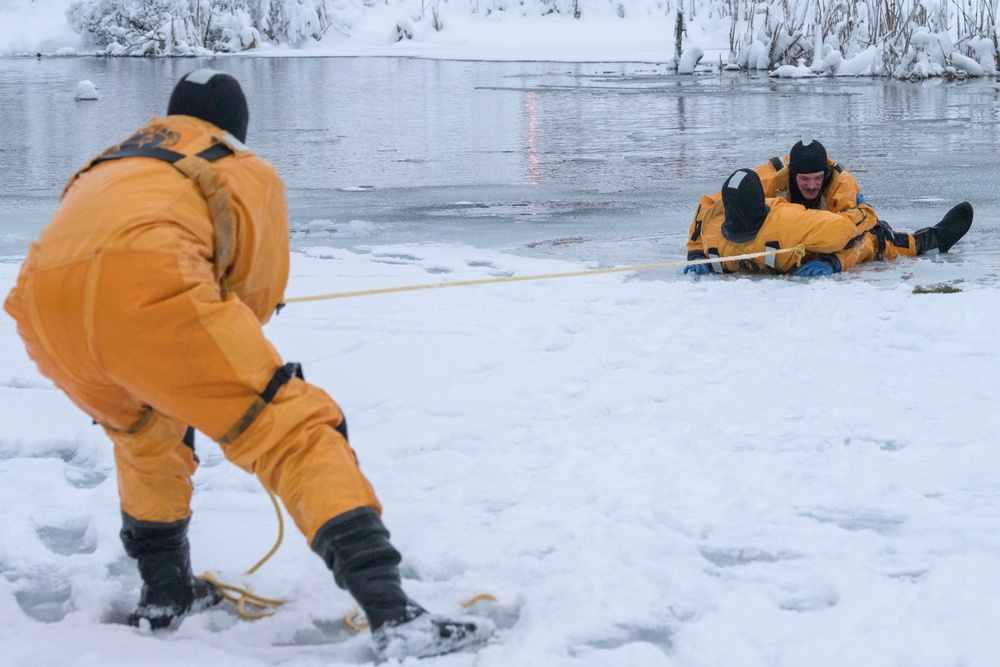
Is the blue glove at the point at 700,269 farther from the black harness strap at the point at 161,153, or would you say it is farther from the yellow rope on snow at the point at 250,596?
the black harness strap at the point at 161,153

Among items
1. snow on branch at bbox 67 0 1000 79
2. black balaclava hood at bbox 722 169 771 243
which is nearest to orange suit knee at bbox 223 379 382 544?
black balaclava hood at bbox 722 169 771 243

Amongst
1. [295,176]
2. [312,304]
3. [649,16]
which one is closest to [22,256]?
[312,304]

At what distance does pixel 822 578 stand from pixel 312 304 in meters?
3.28

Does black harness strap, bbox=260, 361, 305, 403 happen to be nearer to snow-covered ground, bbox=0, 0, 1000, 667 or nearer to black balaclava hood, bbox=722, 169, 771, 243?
snow-covered ground, bbox=0, 0, 1000, 667

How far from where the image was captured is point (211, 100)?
2.28m

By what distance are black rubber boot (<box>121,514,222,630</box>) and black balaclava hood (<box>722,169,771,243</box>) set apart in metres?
3.92

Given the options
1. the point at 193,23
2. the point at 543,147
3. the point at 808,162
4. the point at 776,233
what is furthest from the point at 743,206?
the point at 193,23

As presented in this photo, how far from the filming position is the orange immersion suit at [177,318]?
6.39 feet

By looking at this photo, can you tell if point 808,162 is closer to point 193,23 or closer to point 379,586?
point 379,586

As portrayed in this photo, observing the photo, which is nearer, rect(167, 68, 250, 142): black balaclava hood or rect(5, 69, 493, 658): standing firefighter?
rect(5, 69, 493, 658): standing firefighter

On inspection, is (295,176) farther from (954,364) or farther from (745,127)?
(954,364)

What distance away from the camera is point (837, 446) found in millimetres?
3238

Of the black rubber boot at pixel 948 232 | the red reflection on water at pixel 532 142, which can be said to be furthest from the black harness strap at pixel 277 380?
the red reflection on water at pixel 532 142

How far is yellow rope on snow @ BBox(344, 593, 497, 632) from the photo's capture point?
7.61 feet
